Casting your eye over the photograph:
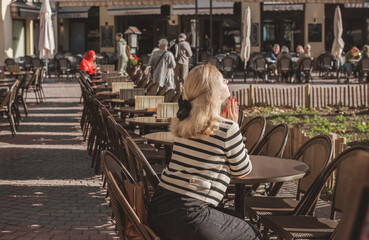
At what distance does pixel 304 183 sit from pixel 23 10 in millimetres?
27456

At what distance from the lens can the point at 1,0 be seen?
95.2ft

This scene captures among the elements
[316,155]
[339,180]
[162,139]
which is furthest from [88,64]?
[339,180]

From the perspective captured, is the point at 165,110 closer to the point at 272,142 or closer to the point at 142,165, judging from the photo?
the point at 272,142

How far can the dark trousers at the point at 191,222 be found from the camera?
10.0ft

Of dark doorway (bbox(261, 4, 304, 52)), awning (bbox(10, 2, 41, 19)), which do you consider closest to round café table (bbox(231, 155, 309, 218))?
awning (bbox(10, 2, 41, 19))

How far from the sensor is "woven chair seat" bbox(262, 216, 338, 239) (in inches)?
140

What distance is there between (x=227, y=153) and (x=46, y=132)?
8.83 m

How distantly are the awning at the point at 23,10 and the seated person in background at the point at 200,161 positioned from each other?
28.1 meters

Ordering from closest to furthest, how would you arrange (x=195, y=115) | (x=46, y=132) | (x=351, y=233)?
(x=351, y=233) → (x=195, y=115) → (x=46, y=132)

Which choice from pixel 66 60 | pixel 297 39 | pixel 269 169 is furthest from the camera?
pixel 297 39

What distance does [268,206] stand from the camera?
14.1 ft

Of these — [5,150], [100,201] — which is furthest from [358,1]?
[100,201]

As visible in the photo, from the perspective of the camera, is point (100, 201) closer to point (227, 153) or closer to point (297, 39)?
point (227, 153)

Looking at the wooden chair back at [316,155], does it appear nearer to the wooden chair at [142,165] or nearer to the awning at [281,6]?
the wooden chair at [142,165]
